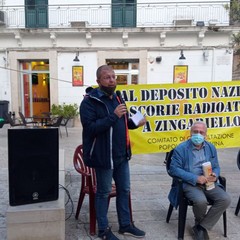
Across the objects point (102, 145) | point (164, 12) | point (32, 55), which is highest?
point (164, 12)

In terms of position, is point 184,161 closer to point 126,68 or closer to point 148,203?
point 148,203

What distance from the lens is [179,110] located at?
4.41 metres

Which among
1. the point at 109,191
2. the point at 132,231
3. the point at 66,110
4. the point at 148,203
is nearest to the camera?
the point at 109,191

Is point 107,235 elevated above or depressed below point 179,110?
below

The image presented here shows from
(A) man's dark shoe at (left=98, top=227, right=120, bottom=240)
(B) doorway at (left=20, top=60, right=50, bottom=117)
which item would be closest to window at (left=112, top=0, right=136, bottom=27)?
(B) doorway at (left=20, top=60, right=50, bottom=117)

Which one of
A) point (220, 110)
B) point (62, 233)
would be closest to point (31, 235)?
point (62, 233)

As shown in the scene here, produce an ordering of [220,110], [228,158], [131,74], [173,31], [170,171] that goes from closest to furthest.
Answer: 1. [170,171]
2. [220,110]
3. [228,158]
4. [173,31]
5. [131,74]

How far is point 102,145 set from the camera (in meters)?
2.87

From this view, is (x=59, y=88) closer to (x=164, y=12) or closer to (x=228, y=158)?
(x=164, y=12)

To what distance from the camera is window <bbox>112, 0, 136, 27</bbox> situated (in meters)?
12.4

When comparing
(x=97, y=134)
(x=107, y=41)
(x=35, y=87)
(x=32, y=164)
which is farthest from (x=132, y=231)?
(x=35, y=87)

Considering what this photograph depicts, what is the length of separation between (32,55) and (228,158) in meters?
9.09

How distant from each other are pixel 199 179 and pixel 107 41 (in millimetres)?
10235

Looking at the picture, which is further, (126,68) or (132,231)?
(126,68)
